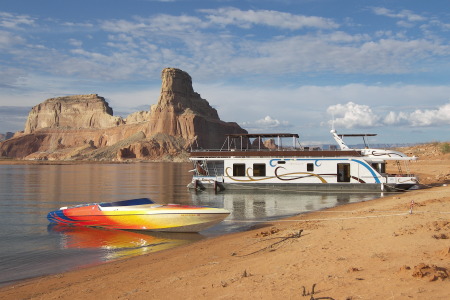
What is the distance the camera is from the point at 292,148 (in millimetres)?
35344

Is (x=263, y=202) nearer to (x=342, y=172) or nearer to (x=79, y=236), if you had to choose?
(x=342, y=172)

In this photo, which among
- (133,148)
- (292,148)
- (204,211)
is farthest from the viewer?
(133,148)

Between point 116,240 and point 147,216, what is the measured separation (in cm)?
173

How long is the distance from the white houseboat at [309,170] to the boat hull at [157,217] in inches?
619

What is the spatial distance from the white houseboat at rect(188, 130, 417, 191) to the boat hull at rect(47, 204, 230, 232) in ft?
51.6

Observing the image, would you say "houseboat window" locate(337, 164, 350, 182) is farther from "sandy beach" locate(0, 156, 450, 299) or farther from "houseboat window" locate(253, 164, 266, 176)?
"sandy beach" locate(0, 156, 450, 299)

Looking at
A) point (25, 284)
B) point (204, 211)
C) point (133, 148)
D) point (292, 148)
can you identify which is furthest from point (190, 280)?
point (133, 148)

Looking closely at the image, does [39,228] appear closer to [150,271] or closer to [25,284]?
[25,284]

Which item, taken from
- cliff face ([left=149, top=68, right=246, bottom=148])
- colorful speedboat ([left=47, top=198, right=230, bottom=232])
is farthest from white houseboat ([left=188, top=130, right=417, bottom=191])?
cliff face ([left=149, top=68, right=246, bottom=148])

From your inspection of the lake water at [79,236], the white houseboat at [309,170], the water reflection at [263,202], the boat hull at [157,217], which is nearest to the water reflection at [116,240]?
A: the lake water at [79,236]

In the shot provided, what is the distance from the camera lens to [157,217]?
1683 cm

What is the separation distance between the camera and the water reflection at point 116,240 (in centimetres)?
1399

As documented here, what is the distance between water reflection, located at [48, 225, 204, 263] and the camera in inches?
551

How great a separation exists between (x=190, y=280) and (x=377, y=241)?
5089 millimetres
